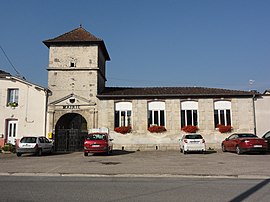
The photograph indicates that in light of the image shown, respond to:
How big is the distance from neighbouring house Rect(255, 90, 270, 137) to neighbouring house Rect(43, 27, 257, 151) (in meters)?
0.50

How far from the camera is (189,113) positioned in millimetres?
25141

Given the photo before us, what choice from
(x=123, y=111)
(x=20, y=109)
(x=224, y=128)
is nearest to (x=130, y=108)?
(x=123, y=111)

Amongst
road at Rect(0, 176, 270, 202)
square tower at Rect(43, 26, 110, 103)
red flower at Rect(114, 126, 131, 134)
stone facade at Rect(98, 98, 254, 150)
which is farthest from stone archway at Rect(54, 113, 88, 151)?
road at Rect(0, 176, 270, 202)

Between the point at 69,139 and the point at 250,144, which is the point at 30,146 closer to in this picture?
the point at 69,139

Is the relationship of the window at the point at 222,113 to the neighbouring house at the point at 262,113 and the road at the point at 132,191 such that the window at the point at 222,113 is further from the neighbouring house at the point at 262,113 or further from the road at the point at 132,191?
the road at the point at 132,191

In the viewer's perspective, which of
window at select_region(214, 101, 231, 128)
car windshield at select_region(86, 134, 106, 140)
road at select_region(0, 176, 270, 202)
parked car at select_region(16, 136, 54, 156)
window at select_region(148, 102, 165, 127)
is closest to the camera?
road at select_region(0, 176, 270, 202)

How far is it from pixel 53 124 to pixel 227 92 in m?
15.2

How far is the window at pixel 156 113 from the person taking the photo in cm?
2509

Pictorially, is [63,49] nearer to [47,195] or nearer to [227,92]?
[227,92]

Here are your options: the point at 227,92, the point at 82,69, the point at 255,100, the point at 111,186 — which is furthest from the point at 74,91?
the point at 111,186

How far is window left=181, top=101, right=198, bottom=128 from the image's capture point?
2495 cm

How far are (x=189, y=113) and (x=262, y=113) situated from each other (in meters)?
6.06

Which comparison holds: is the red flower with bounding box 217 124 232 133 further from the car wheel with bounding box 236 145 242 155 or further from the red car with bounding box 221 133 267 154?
the car wheel with bounding box 236 145 242 155

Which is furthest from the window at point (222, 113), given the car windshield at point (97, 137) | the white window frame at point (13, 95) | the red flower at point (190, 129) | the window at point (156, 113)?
the white window frame at point (13, 95)
